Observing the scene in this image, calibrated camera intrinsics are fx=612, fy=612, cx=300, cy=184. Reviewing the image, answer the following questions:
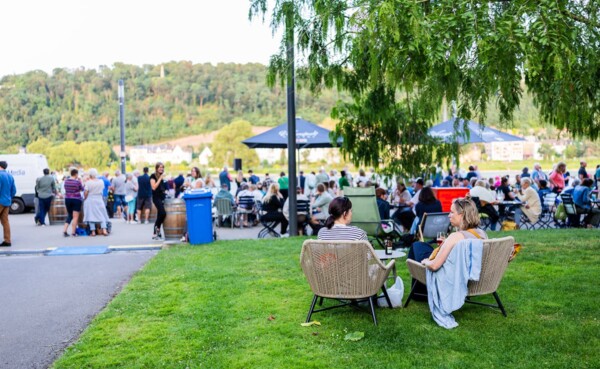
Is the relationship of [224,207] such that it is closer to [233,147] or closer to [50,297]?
[50,297]

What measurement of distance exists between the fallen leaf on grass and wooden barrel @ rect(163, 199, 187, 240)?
8.10m

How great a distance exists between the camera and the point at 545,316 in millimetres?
6184

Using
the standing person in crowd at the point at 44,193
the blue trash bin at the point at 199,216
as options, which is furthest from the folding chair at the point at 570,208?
the standing person in crowd at the point at 44,193

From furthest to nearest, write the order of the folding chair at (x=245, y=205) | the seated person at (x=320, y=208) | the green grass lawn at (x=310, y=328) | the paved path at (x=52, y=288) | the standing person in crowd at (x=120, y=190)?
the standing person in crowd at (x=120, y=190)
the folding chair at (x=245, y=205)
the seated person at (x=320, y=208)
the paved path at (x=52, y=288)
the green grass lawn at (x=310, y=328)

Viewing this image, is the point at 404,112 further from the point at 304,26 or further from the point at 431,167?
the point at 304,26

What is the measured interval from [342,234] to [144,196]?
532 inches

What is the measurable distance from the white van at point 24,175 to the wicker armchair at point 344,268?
22.3m

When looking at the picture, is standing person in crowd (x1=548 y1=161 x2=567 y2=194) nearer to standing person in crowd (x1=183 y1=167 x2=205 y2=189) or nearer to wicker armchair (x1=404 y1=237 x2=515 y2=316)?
standing person in crowd (x1=183 y1=167 x2=205 y2=189)

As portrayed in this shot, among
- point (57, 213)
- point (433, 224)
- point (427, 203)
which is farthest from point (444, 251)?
point (57, 213)

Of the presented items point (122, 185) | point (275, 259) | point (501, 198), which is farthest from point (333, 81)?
point (122, 185)

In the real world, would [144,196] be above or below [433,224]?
above

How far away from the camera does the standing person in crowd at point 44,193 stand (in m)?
17.9

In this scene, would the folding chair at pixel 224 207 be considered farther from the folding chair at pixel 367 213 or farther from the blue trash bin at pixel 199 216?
the folding chair at pixel 367 213

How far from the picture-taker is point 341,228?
632cm
